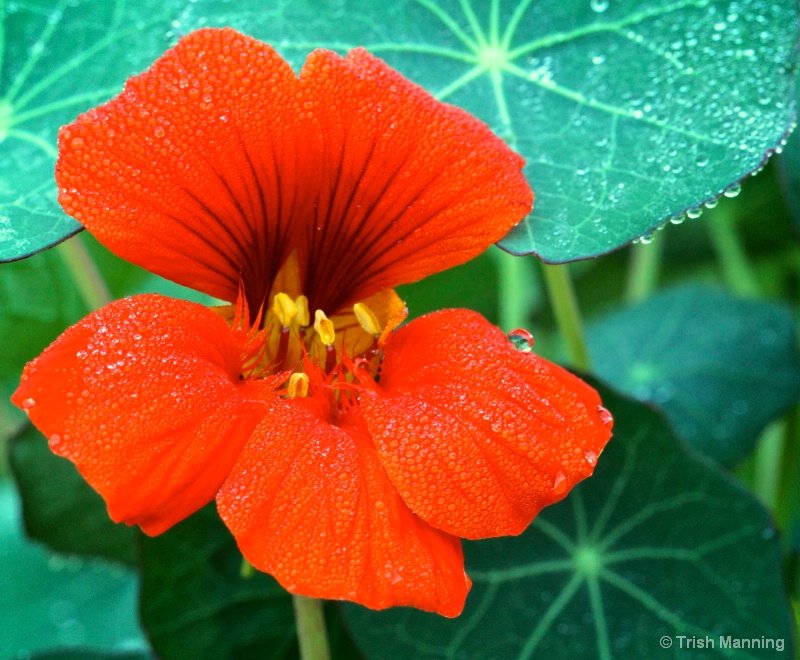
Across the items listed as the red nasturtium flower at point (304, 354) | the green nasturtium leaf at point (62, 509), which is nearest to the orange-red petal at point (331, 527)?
the red nasturtium flower at point (304, 354)

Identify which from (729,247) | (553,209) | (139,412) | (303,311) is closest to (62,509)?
(303,311)

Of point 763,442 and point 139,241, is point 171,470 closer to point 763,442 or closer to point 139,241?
point 139,241

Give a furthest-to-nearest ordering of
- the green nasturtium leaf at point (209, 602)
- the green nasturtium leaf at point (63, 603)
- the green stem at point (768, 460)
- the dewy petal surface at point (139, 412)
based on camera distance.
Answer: the green stem at point (768, 460)
the green nasturtium leaf at point (63, 603)
the green nasturtium leaf at point (209, 602)
the dewy petal surface at point (139, 412)

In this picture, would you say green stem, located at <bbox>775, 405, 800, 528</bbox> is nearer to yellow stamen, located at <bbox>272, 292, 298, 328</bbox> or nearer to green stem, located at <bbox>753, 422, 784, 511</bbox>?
green stem, located at <bbox>753, 422, 784, 511</bbox>

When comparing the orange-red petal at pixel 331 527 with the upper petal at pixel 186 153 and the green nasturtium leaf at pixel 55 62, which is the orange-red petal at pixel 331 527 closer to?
the upper petal at pixel 186 153

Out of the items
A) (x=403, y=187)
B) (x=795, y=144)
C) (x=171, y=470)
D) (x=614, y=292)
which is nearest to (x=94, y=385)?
(x=171, y=470)

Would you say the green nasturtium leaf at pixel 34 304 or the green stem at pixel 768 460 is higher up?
the green stem at pixel 768 460
